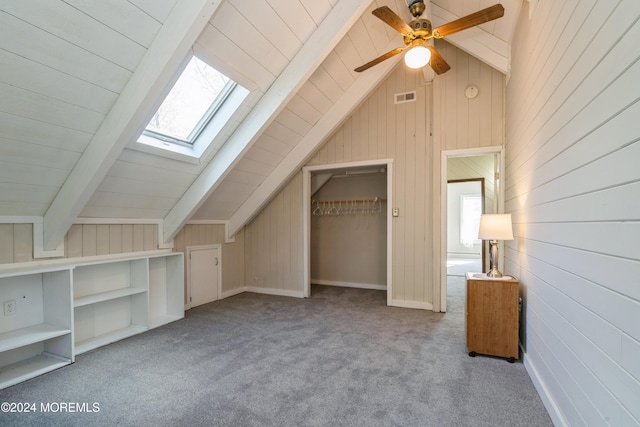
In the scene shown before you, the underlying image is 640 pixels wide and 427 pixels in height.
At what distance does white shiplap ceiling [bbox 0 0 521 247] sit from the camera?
161 centimetres

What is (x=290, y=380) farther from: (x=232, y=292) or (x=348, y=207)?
(x=348, y=207)

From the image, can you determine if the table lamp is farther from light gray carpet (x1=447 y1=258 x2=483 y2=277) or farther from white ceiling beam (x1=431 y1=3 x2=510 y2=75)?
light gray carpet (x1=447 y1=258 x2=483 y2=277)

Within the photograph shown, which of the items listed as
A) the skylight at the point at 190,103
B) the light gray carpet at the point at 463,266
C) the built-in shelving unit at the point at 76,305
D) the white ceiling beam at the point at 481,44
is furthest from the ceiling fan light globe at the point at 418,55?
the light gray carpet at the point at 463,266

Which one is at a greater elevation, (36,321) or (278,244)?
(278,244)

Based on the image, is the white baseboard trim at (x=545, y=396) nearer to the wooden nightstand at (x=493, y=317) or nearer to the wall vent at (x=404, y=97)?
the wooden nightstand at (x=493, y=317)

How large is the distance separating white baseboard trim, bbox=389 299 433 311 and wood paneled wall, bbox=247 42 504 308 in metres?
0.01

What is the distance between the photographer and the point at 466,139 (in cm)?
356

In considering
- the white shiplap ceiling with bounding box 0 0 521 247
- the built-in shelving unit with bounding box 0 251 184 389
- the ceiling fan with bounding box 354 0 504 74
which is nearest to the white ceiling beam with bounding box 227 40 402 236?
the white shiplap ceiling with bounding box 0 0 521 247

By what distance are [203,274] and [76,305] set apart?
1668mm

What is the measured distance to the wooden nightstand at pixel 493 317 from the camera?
244cm

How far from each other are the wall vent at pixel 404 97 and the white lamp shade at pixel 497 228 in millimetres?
1993

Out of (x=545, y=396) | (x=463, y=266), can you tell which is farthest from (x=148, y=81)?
(x=463, y=266)

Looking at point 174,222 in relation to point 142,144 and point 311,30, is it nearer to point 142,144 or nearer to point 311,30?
point 142,144

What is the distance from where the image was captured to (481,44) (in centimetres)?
317
